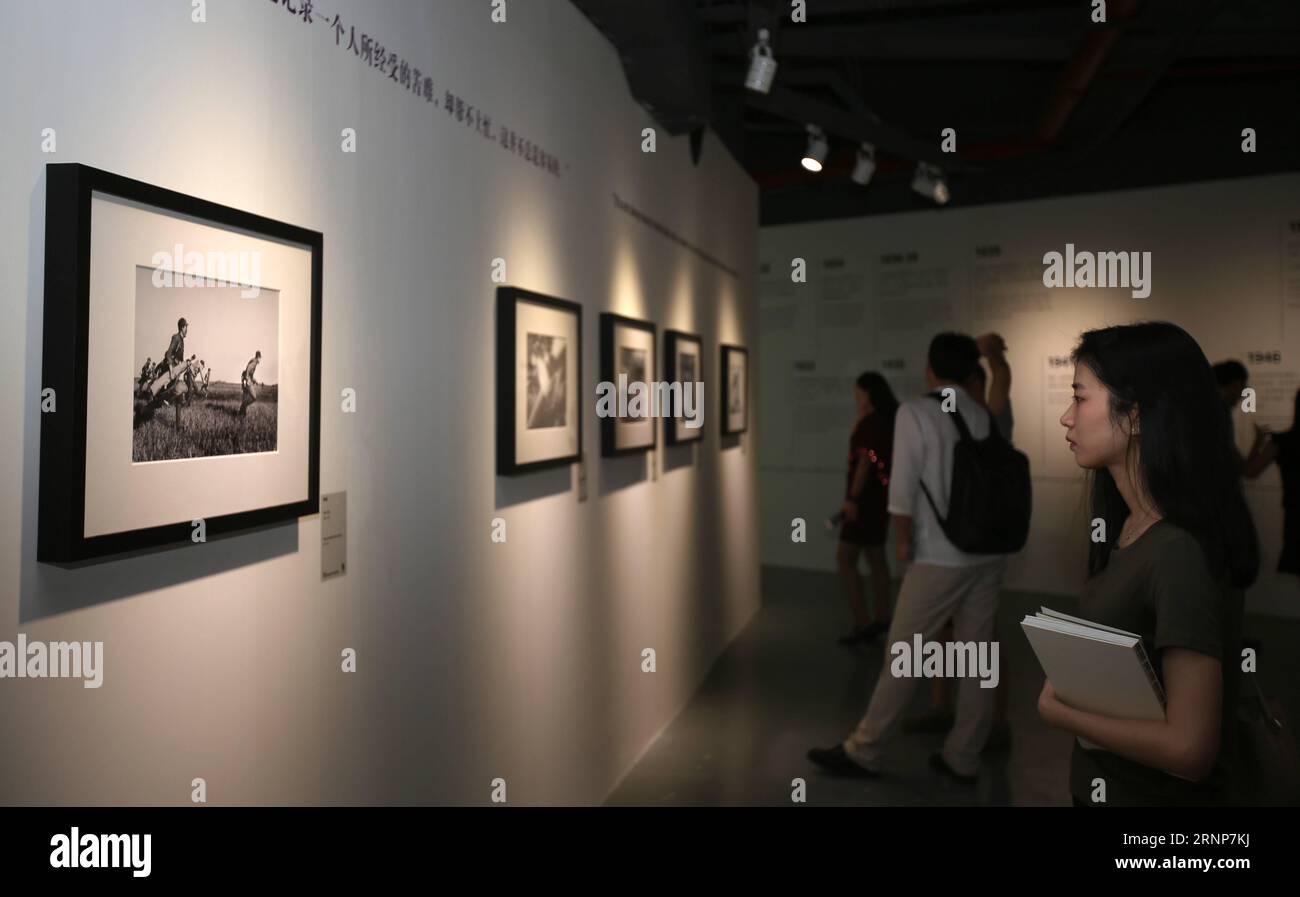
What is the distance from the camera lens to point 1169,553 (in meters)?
1.46

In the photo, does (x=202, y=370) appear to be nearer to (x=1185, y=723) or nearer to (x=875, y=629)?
(x=1185, y=723)

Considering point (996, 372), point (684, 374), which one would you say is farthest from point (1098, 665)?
point (684, 374)

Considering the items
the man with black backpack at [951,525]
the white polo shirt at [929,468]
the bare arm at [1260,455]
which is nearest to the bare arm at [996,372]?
the man with black backpack at [951,525]

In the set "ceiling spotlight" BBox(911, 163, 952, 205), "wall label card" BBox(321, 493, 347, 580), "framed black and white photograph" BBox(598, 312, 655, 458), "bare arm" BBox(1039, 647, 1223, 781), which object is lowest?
"bare arm" BBox(1039, 647, 1223, 781)

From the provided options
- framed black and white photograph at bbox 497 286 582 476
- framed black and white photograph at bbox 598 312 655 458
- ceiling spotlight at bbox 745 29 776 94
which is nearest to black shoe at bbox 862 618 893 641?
framed black and white photograph at bbox 598 312 655 458

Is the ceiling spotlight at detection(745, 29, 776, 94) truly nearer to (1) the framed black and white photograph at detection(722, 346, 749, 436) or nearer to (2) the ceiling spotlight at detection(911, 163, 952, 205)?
(1) the framed black and white photograph at detection(722, 346, 749, 436)

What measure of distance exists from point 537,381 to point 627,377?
105 centimetres

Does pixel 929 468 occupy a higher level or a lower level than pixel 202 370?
lower

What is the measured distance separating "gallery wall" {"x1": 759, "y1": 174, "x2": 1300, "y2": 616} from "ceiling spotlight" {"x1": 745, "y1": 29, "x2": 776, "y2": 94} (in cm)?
384

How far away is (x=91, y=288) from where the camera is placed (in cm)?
137

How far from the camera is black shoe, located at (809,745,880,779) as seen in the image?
4.01 meters
